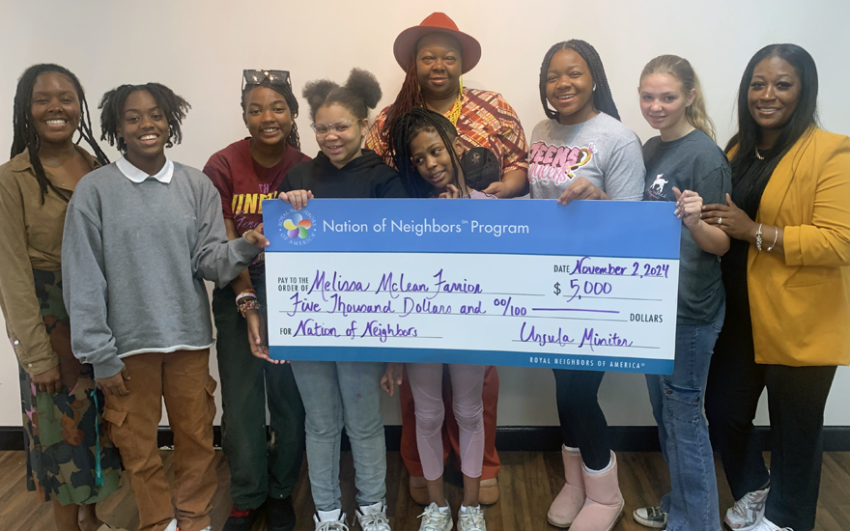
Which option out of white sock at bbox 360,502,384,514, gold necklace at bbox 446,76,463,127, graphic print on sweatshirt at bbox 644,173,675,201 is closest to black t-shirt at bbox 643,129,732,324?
graphic print on sweatshirt at bbox 644,173,675,201

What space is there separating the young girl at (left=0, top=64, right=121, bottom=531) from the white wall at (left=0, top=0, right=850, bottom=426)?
57 cm

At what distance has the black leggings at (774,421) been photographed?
1576 millimetres

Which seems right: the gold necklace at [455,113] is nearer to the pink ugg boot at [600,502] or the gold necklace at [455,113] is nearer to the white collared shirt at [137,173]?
the white collared shirt at [137,173]

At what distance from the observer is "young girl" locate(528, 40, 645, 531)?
1.52m

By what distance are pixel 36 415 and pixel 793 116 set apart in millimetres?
2469

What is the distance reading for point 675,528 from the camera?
168cm

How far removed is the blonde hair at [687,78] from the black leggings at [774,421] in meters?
0.64

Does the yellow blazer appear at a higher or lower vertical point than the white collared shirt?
lower

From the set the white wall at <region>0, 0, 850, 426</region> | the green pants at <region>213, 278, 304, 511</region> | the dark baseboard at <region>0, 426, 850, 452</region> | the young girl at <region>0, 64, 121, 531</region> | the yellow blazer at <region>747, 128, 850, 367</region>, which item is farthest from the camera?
the dark baseboard at <region>0, 426, 850, 452</region>

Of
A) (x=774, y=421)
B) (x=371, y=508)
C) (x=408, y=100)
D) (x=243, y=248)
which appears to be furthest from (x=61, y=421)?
(x=774, y=421)

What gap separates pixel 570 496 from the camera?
1868 mm

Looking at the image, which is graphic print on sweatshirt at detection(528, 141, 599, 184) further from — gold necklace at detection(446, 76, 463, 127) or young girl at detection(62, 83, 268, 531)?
young girl at detection(62, 83, 268, 531)

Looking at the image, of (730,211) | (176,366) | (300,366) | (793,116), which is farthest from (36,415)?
(793,116)

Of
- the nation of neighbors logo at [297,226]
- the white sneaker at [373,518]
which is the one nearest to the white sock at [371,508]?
the white sneaker at [373,518]
